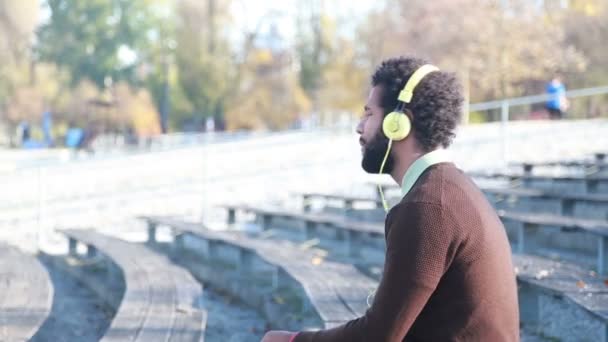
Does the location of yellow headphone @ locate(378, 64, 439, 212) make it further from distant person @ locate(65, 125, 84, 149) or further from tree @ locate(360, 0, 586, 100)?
distant person @ locate(65, 125, 84, 149)

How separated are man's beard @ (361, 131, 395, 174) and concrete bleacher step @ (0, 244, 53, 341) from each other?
2.23 m

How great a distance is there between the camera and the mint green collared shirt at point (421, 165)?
207 centimetres

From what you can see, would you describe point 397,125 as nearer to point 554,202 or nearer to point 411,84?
point 411,84

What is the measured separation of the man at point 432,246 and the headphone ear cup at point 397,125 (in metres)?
0.01

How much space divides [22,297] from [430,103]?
133 inches

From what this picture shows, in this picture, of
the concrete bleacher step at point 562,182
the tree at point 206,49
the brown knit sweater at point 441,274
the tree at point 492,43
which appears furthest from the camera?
the tree at point 206,49

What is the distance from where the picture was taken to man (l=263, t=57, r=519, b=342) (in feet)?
6.16

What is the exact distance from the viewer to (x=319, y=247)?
769 cm

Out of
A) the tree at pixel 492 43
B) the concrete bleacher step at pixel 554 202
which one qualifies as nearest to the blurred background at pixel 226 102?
the tree at pixel 492 43

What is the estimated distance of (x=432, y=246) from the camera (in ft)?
6.11

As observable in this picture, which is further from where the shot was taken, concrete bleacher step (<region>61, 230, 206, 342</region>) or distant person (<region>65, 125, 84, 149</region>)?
distant person (<region>65, 125, 84, 149</region>)

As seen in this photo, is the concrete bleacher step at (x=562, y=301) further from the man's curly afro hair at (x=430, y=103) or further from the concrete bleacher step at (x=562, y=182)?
the concrete bleacher step at (x=562, y=182)

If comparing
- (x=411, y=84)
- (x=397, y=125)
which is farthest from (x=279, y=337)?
(x=411, y=84)

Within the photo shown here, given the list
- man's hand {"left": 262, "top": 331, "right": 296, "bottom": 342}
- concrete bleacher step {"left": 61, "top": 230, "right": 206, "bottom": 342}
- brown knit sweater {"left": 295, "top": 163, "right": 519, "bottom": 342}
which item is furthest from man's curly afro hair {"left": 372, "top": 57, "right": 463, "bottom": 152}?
concrete bleacher step {"left": 61, "top": 230, "right": 206, "bottom": 342}
